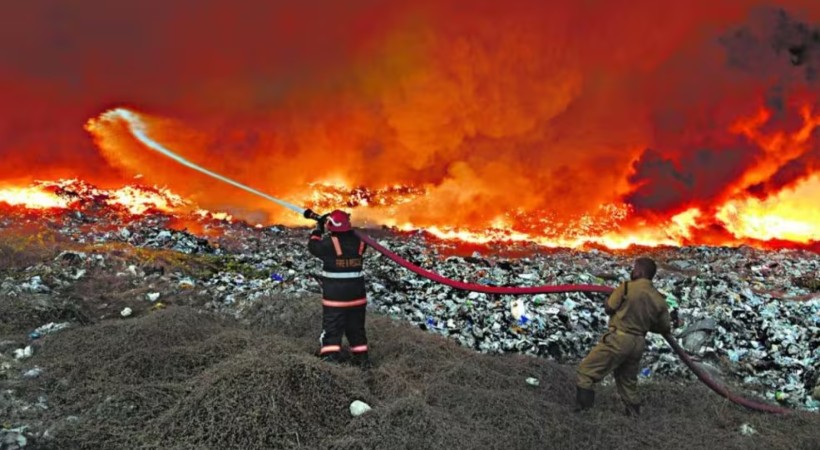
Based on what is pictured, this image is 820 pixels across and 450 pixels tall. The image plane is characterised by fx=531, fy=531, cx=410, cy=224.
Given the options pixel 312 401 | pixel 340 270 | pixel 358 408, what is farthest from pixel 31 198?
pixel 358 408

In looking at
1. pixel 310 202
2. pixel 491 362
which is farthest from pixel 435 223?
pixel 491 362

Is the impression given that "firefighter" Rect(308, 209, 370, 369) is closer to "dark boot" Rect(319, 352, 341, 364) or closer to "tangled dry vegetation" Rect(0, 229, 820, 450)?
"dark boot" Rect(319, 352, 341, 364)

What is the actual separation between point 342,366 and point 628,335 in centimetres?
310

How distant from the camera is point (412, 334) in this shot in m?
7.40

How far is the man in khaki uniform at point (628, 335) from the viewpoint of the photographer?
18.5ft

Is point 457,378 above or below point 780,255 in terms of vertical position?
below

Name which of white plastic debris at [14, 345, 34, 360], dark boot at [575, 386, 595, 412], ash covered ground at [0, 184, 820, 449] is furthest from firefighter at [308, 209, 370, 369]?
white plastic debris at [14, 345, 34, 360]

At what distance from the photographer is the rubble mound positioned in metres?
4.53

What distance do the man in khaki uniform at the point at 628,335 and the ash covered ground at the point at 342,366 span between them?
0.92ft

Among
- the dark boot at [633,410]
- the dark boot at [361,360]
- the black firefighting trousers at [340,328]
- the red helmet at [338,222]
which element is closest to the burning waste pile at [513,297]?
the dark boot at [633,410]

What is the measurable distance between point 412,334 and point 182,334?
9.78 ft

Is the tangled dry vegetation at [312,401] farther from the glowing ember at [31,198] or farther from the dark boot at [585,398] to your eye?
the glowing ember at [31,198]

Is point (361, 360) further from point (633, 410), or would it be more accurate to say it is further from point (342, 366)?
point (633, 410)

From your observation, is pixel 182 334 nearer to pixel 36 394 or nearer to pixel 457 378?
pixel 36 394
